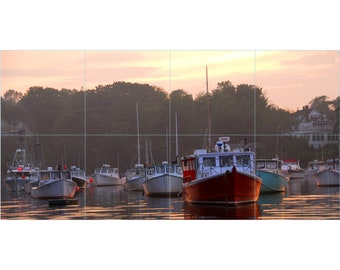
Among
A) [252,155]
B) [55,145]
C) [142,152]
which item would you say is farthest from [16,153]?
[252,155]

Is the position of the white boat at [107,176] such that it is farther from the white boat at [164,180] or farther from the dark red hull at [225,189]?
the dark red hull at [225,189]

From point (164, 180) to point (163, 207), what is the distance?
678 mm

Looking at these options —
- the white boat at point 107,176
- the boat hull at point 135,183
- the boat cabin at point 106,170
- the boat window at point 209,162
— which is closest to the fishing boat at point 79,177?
the white boat at point 107,176

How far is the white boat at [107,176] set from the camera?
29.8 meters

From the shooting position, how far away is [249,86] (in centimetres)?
2994

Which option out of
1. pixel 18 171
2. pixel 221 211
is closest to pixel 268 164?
pixel 221 211

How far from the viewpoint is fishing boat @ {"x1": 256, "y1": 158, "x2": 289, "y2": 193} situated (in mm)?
31406

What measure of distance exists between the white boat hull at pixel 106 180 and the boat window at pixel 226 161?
3.29 m

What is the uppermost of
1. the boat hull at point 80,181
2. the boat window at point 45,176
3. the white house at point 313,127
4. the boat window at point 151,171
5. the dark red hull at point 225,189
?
the white house at point 313,127
